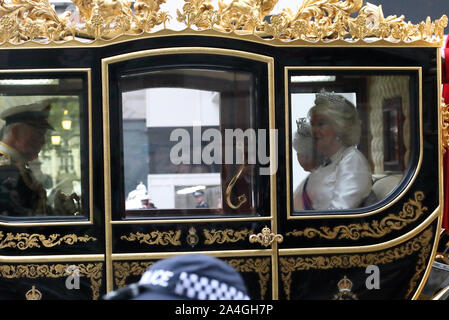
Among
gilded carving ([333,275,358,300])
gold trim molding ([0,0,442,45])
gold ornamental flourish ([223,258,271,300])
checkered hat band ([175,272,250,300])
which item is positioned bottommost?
gilded carving ([333,275,358,300])

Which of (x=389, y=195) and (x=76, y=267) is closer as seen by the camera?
(x=76, y=267)

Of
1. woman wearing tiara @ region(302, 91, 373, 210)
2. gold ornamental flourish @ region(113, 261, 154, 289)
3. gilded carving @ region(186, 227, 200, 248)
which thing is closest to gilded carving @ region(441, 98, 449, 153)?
woman wearing tiara @ region(302, 91, 373, 210)

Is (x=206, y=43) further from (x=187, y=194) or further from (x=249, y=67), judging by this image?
(x=187, y=194)

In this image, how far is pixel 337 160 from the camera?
340 centimetres

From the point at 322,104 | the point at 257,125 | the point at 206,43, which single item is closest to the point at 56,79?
the point at 206,43

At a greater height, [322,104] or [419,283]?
[322,104]

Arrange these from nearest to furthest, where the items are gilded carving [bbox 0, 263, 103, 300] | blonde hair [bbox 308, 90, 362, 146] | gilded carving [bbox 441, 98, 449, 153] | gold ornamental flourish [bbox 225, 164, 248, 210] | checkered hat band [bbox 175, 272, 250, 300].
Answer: checkered hat band [bbox 175, 272, 250, 300], gilded carving [bbox 0, 263, 103, 300], gold ornamental flourish [bbox 225, 164, 248, 210], blonde hair [bbox 308, 90, 362, 146], gilded carving [bbox 441, 98, 449, 153]

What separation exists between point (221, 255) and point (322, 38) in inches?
47.1

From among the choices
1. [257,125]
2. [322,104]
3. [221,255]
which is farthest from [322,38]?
[221,255]

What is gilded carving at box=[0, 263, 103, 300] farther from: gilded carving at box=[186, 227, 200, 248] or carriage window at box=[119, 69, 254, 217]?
gilded carving at box=[186, 227, 200, 248]

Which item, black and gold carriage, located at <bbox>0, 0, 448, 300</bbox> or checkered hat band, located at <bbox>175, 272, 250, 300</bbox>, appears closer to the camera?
checkered hat band, located at <bbox>175, 272, 250, 300</bbox>

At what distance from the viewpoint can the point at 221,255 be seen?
321 cm

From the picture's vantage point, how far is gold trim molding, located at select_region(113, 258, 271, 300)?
3193 mm

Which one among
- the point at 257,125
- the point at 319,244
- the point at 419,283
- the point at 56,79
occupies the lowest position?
the point at 419,283
